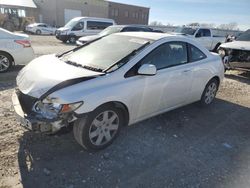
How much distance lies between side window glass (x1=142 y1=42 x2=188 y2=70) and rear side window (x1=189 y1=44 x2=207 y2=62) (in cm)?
19

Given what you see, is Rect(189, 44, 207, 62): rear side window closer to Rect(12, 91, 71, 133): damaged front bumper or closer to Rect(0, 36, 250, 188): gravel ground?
Rect(0, 36, 250, 188): gravel ground

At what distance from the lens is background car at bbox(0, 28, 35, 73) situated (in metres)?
7.34

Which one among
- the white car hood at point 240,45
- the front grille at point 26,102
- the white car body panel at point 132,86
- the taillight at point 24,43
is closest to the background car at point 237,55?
the white car hood at point 240,45

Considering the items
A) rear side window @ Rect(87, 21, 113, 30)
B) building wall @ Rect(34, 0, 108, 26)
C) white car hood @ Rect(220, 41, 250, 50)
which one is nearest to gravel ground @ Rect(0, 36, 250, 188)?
white car hood @ Rect(220, 41, 250, 50)

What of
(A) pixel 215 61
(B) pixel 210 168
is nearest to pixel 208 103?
(A) pixel 215 61

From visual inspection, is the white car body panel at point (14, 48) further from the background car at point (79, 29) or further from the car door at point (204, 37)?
the background car at point (79, 29)

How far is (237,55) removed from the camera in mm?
8938

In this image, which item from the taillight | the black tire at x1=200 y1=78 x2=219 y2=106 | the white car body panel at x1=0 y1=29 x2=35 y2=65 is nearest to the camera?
the black tire at x1=200 y1=78 x2=219 y2=106

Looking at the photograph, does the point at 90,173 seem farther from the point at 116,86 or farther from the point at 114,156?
the point at 116,86

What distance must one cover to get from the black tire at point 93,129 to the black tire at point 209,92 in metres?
2.48

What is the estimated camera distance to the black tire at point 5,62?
24.3ft

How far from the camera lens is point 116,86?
343 centimetres

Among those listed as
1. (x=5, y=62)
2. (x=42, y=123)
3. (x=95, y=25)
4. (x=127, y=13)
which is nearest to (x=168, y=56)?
(x=42, y=123)

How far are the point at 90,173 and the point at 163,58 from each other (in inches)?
87.5
